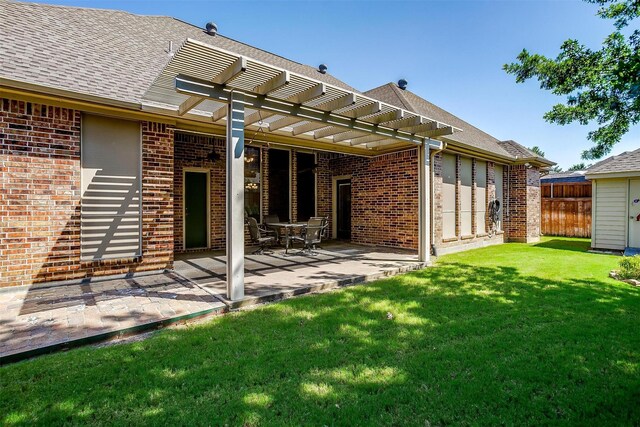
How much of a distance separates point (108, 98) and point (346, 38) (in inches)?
299

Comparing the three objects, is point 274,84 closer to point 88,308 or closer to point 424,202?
point 88,308

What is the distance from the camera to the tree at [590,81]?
8.43 m

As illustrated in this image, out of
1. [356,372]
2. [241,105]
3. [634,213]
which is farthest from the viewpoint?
[634,213]

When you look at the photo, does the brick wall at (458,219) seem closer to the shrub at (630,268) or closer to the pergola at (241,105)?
the pergola at (241,105)

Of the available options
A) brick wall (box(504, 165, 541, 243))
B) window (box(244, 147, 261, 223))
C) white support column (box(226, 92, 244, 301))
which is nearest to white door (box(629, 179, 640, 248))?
brick wall (box(504, 165, 541, 243))

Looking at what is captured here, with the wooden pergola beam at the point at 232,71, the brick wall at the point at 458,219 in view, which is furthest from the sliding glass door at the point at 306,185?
the wooden pergola beam at the point at 232,71

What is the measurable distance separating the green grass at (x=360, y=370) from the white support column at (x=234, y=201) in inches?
19.0

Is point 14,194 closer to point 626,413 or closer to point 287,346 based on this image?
point 287,346

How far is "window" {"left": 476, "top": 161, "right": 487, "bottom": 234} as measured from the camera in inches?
431

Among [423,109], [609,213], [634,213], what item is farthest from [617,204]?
[423,109]

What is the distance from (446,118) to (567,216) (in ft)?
25.4

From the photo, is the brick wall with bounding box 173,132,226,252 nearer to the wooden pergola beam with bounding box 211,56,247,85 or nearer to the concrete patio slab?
the concrete patio slab

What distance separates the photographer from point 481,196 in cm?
1118

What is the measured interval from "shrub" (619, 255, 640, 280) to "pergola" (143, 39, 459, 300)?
4.23 m
